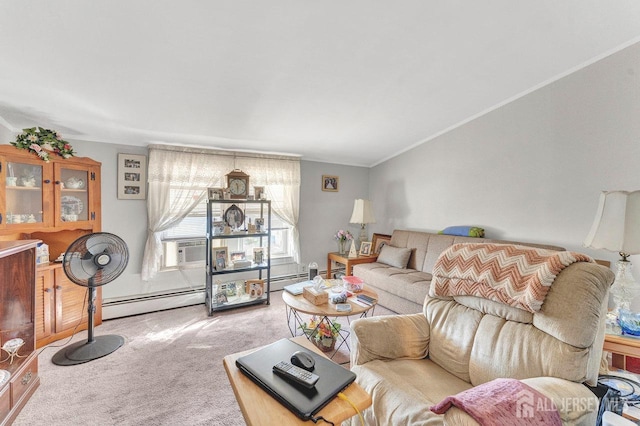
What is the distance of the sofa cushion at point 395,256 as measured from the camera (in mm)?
3492

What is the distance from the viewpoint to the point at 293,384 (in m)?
0.90

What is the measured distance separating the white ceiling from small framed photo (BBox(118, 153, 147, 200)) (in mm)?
221

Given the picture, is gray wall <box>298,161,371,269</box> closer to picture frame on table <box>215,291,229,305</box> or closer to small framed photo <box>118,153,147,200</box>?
picture frame on table <box>215,291,229,305</box>

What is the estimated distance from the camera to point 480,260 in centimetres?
154

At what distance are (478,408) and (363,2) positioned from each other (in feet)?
6.33

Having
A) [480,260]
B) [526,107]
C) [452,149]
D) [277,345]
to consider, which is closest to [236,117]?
[277,345]

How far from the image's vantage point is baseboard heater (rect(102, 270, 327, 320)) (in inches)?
114

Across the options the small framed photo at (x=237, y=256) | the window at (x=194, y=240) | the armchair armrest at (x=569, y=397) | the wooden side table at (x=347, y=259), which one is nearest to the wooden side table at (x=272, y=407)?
the armchair armrest at (x=569, y=397)

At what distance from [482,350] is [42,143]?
347cm

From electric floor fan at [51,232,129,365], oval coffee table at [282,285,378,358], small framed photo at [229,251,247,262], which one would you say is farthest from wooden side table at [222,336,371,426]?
small framed photo at [229,251,247,262]

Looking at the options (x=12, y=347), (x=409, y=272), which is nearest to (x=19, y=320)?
(x=12, y=347)

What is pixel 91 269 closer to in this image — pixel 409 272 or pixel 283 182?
pixel 283 182

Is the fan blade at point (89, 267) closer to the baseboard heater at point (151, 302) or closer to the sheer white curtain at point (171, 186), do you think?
the sheer white curtain at point (171, 186)

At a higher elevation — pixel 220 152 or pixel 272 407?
pixel 220 152
